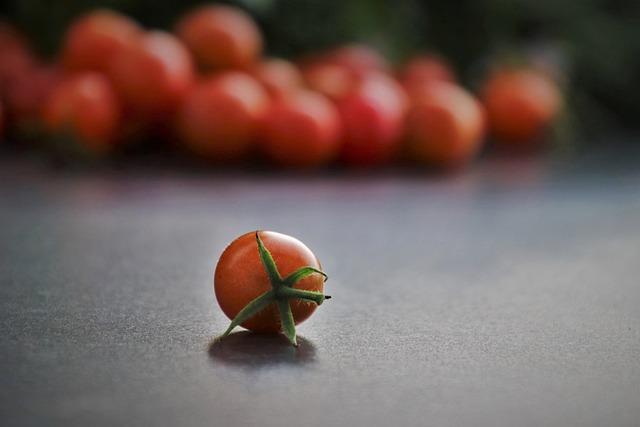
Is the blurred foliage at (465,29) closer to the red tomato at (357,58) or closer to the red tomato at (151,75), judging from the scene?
the red tomato at (357,58)

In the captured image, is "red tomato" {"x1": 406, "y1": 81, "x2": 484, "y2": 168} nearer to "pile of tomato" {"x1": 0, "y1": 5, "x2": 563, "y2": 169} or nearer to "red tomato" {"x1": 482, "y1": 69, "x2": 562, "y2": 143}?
"pile of tomato" {"x1": 0, "y1": 5, "x2": 563, "y2": 169}

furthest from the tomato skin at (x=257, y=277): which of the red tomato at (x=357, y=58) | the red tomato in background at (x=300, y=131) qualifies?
the red tomato at (x=357, y=58)

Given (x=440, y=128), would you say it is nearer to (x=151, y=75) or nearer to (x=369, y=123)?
(x=369, y=123)

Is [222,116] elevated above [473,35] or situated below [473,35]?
below

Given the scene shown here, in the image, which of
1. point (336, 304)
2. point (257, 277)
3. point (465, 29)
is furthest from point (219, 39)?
point (257, 277)

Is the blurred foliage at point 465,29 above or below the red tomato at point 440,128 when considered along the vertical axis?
above

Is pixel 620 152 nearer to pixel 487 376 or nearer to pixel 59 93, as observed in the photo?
pixel 59 93
